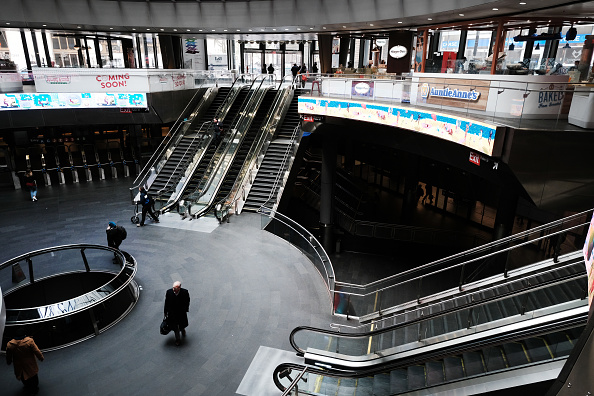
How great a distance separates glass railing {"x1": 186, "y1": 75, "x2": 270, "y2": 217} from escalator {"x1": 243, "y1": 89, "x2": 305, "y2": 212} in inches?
55.5

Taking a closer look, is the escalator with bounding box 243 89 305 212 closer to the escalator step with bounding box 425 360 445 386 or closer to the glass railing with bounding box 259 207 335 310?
the glass railing with bounding box 259 207 335 310

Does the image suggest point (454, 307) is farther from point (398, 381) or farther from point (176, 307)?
point (176, 307)

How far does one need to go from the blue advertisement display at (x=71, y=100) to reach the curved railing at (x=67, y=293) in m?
9.78

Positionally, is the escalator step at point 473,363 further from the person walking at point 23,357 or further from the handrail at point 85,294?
the handrail at point 85,294

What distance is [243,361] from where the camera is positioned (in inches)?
291


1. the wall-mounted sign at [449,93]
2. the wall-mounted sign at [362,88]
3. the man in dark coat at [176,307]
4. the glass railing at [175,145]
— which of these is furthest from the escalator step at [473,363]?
the glass railing at [175,145]

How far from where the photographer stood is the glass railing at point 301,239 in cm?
1006

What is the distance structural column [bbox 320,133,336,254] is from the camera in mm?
17094

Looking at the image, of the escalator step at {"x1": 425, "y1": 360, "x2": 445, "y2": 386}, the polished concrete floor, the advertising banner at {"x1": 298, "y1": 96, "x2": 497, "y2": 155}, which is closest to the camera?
the escalator step at {"x1": 425, "y1": 360, "x2": 445, "y2": 386}

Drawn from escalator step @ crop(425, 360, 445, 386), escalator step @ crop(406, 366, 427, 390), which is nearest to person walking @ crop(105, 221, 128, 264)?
escalator step @ crop(406, 366, 427, 390)

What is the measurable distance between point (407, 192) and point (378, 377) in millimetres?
16472

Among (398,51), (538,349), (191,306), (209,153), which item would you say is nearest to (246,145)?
(209,153)

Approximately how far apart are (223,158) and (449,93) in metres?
9.73

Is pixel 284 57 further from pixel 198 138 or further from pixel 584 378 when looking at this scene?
pixel 584 378
